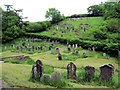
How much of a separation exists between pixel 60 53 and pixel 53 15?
1431 cm

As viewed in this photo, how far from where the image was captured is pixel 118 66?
20.4 meters

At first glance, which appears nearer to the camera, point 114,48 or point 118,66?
point 118,66

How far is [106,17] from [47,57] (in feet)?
46.9

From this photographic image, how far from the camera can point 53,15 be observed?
124 feet

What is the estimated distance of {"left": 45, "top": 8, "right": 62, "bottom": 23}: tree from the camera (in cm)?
3756

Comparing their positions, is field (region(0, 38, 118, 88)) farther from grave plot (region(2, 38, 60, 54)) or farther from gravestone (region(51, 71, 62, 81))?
gravestone (region(51, 71, 62, 81))

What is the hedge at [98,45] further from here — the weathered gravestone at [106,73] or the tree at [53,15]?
the weathered gravestone at [106,73]

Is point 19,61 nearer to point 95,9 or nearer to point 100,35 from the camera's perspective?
point 100,35

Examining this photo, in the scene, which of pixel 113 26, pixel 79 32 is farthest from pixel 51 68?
pixel 79 32

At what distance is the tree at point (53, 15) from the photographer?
37.6m

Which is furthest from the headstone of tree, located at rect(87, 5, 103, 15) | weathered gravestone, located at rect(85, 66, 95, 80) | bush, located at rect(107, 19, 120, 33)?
tree, located at rect(87, 5, 103, 15)

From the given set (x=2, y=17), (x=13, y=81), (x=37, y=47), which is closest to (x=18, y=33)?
(x=2, y=17)

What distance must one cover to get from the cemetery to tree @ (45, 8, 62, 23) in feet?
0.49

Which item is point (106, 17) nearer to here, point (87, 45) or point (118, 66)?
point (87, 45)
